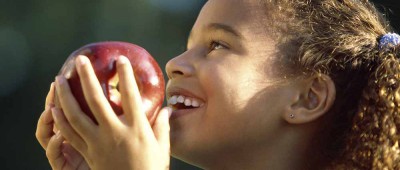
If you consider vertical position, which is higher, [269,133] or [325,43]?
[325,43]

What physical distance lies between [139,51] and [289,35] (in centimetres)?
34

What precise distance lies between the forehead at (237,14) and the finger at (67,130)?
→ 40 centimetres

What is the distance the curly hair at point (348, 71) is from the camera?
149 cm

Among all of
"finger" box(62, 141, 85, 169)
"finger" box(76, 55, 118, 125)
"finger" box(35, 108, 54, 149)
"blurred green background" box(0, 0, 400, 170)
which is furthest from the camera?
"blurred green background" box(0, 0, 400, 170)

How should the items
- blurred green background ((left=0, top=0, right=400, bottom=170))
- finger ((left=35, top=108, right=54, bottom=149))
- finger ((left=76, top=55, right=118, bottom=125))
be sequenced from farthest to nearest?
blurred green background ((left=0, top=0, right=400, bottom=170)) < finger ((left=35, top=108, right=54, bottom=149)) < finger ((left=76, top=55, right=118, bottom=125))

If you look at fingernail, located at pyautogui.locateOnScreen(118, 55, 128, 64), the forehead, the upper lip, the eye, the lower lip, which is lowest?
the lower lip

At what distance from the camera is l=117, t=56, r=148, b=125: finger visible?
4.24 ft

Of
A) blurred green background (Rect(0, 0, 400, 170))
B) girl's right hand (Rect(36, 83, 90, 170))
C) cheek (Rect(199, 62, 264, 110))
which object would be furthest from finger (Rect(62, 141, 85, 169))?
blurred green background (Rect(0, 0, 400, 170))

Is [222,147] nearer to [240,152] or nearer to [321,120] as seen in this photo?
[240,152]

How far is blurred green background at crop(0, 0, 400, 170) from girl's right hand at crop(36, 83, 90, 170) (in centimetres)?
287

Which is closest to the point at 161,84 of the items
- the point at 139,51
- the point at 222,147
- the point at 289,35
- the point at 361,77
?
the point at 139,51

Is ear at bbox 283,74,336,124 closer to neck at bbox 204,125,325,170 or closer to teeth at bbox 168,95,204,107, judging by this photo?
neck at bbox 204,125,325,170

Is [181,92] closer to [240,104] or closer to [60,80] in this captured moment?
[240,104]

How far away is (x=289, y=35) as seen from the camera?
1.54 m
